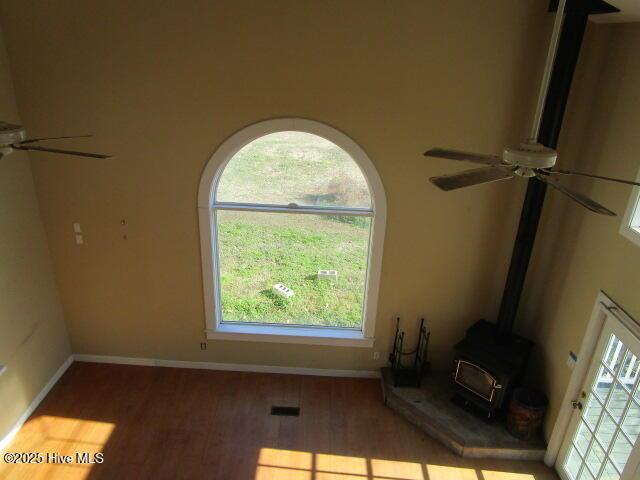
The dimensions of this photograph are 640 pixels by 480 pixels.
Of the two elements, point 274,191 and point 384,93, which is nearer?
point 384,93

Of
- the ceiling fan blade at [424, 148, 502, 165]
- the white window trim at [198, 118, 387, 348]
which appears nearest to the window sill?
the white window trim at [198, 118, 387, 348]

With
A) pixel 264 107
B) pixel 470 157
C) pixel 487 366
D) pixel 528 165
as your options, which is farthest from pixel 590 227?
pixel 264 107

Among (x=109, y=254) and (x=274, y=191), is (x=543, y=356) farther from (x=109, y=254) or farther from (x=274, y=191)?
(x=109, y=254)

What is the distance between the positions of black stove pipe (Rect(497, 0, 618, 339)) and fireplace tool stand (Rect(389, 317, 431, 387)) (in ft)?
2.76

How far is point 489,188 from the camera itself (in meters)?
4.52

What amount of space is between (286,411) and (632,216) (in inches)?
143

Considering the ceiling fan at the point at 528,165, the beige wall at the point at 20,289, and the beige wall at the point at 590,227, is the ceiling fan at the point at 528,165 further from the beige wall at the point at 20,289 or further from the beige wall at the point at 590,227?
the beige wall at the point at 20,289

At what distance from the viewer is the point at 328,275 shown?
5141mm

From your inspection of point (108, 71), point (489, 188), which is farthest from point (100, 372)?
point (489, 188)

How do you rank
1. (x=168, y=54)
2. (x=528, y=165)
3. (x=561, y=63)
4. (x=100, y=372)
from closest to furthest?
(x=528, y=165) < (x=561, y=63) < (x=168, y=54) < (x=100, y=372)

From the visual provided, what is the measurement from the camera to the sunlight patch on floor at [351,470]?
14.2 feet

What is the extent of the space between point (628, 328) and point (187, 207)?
3.90 metres

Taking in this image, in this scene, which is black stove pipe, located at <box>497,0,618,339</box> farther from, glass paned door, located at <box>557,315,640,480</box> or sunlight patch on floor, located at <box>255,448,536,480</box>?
sunlight patch on floor, located at <box>255,448,536,480</box>

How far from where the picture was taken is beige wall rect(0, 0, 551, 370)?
403 centimetres
